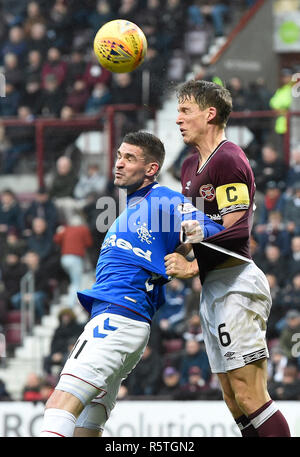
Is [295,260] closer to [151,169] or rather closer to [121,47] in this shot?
[121,47]

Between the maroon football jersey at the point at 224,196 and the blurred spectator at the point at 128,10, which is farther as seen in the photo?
the blurred spectator at the point at 128,10

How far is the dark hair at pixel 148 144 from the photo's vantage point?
5.84 meters

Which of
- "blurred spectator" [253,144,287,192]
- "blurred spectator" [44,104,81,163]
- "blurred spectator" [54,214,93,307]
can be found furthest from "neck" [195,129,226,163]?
"blurred spectator" [44,104,81,163]

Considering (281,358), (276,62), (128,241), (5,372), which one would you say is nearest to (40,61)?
(276,62)

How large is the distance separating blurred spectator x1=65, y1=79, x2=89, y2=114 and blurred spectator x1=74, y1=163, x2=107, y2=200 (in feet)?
6.01

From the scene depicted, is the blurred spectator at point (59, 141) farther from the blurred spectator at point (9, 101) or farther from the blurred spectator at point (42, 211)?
the blurred spectator at point (9, 101)

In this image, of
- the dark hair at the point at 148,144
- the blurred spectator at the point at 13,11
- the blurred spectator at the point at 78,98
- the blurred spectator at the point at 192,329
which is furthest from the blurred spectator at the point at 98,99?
the dark hair at the point at 148,144

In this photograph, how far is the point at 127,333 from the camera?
5.47m

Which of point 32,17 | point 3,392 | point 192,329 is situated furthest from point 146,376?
point 32,17

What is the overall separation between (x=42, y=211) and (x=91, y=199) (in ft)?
2.68

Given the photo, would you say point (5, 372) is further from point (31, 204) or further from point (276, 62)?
point (276, 62)

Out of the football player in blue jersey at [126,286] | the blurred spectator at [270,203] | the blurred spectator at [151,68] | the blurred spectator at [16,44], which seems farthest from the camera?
the blurred spectator at [16,44]

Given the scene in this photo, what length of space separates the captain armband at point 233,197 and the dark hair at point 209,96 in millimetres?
496

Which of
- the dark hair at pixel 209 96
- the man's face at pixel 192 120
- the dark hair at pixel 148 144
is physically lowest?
the dark hair at pixel 148 144
